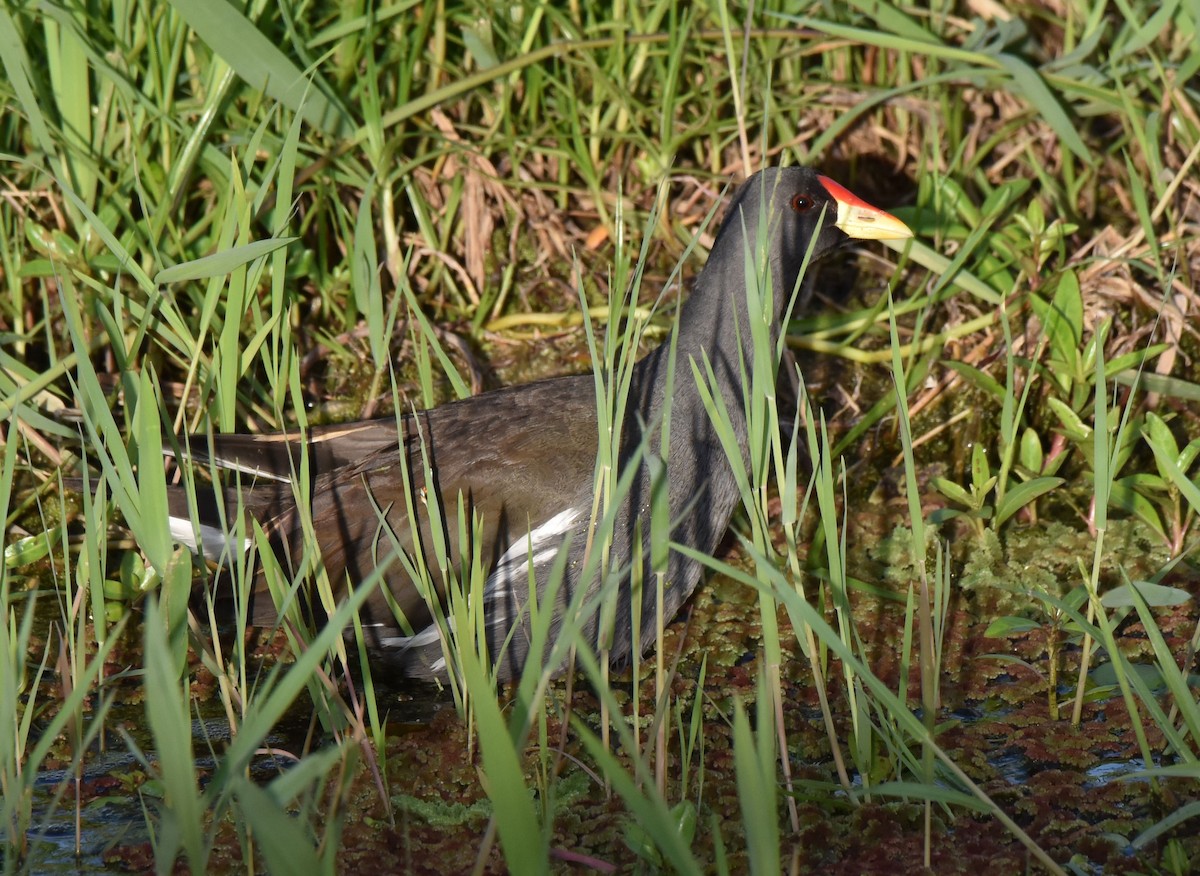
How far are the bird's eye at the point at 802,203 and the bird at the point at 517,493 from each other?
0.18 ft

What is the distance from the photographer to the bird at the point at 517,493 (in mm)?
2740

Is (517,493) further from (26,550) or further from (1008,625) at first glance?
(26,550)

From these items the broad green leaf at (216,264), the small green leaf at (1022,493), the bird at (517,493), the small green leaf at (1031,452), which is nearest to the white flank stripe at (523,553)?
the bird at (517,493)

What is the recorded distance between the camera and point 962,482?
3430mm

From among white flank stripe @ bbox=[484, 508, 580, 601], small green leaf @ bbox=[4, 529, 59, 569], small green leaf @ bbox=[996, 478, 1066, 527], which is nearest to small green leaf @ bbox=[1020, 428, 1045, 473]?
small green leaf @ bbox=[996, 478, 1066, 527]

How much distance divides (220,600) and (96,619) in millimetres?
531

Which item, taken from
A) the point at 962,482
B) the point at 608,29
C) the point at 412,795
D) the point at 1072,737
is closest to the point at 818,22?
the point at 608,29

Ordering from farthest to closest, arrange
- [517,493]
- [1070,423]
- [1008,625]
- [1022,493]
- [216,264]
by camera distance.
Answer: [1070,423], [1022,493], [517,493], [1008,625], [216,264]

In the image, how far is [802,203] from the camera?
3039 millimetres

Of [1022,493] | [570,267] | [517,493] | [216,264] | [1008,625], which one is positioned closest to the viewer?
[216,264]

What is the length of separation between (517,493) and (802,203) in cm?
92

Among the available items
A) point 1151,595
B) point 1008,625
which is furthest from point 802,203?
point 1151,595

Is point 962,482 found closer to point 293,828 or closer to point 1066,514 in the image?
point 1066,514

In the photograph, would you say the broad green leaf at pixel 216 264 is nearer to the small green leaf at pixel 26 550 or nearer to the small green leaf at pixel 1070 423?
the small green leaf at pixel 26 550
